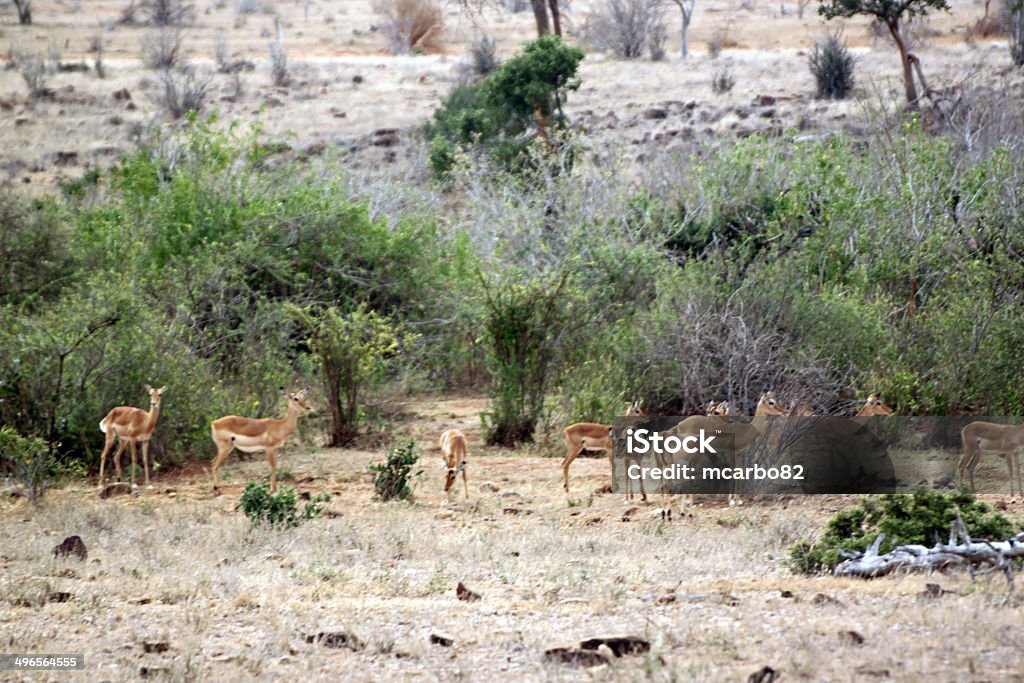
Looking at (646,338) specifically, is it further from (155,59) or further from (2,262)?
(155,59)

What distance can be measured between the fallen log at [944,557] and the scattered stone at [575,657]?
7.49ft

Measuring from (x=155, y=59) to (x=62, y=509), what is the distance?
3709 cm

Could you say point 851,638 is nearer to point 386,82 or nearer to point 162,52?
Result: point 386,82

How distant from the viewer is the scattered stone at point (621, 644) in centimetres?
600

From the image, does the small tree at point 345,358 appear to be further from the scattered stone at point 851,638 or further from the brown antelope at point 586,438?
the scattered stone at point 851,638

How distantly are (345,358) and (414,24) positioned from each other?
40130 millimetres

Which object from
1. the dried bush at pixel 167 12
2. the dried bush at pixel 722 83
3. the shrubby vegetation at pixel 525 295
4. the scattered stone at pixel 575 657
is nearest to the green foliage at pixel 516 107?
the shrubby vegetation at pixel 525 295

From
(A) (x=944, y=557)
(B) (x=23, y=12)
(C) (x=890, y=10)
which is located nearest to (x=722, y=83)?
(C) (x=890, y=10)

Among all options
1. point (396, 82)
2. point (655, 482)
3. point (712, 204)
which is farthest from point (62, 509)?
point (396, 82)

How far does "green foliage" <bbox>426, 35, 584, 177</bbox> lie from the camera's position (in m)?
25.7

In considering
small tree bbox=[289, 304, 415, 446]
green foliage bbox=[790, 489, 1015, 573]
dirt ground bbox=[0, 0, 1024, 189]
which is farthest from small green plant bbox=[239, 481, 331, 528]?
dirt ground bbox=[0, 0, 1024, 189]

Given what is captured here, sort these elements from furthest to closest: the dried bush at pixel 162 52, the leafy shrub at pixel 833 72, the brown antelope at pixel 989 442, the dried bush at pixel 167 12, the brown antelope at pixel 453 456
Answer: the dried bush at pixel 167 12 → the dried bush at pixel 162 52 → the leafy shrub at pixel 833 72 → the brown antelope at pixel 453 456 → the brown antelope at pixel 989 442

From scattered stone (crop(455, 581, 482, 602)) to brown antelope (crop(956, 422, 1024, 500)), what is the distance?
5.27 meters

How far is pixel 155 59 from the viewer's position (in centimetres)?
4422
